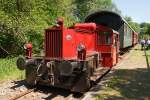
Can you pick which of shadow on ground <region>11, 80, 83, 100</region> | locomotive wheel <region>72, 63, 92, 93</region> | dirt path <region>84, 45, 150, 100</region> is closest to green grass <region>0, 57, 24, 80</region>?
shadow on ground <region>11, 80, 83, 100</region>

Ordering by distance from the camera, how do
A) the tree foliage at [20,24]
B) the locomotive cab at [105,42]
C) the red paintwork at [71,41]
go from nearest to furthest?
the red paintwork at [71,41], the locomotive cab at [105,42], the tree foliage at [20,24]

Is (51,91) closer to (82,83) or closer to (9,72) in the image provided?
(82,83)

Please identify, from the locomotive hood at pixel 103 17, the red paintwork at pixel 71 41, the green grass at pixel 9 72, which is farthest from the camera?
the locomotive hood at pixel 103 17

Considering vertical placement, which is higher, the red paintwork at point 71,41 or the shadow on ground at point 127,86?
the red paintwork at point 71,41

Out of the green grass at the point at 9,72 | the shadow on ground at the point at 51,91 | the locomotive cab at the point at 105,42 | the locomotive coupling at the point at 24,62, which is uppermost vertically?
the locomotive cab at the point at 105,42

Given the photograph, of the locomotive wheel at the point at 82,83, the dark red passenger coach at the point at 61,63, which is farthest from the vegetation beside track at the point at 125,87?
the dark red passenger coach at the point at 61,63

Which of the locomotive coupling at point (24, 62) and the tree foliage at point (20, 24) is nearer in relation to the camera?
the locomotive coupling at point (24, 62)

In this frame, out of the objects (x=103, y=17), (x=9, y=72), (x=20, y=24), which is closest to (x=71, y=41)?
(x=9, y=72)

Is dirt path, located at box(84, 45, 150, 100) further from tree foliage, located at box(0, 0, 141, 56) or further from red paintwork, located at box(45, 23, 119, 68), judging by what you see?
tree foliage, located at box(0, 0, 141, 56)

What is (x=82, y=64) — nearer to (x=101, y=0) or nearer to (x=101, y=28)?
(x=101, y=28)

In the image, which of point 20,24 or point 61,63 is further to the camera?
point 20,24

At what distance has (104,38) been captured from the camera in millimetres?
14258

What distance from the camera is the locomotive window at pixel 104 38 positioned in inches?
553

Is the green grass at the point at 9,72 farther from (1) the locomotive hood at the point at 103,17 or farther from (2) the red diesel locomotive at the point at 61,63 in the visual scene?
(1) the locomotive hood at the point at 103,17
